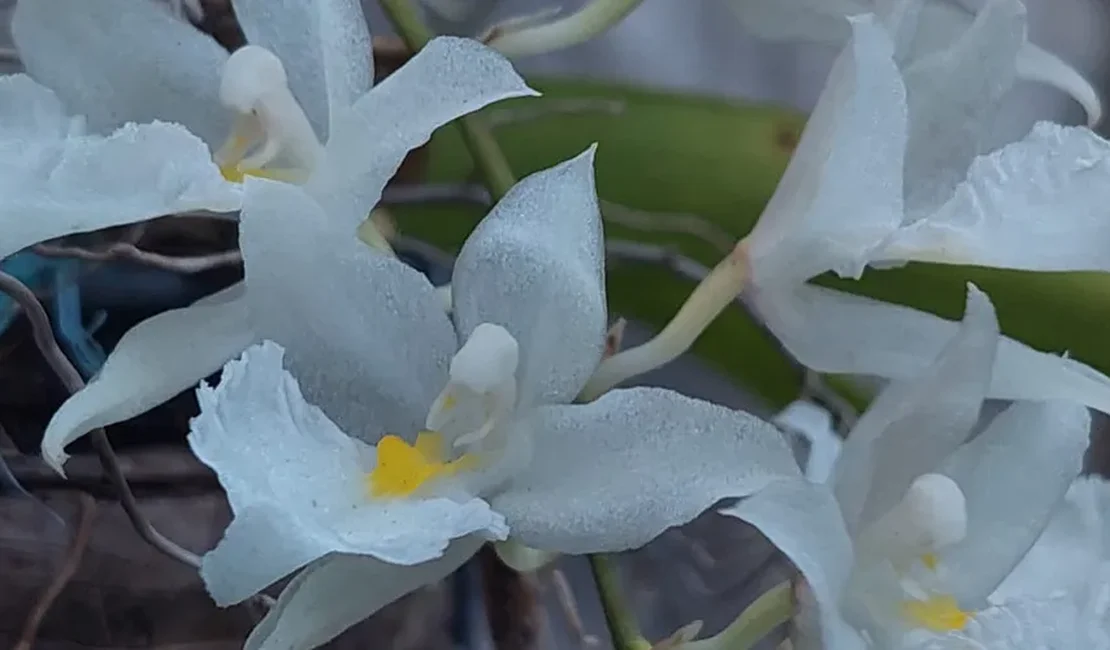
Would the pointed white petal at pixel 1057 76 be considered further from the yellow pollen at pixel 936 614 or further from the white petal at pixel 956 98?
the yellow pollen at pixel 936 614

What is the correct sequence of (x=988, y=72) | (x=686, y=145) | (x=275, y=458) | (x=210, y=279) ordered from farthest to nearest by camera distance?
(x=686, y=145) → (x=210, y=279) → (x=988, y=72) → (x=275, y=458)

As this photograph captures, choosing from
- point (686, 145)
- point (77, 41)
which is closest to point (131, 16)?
point (77, 41)

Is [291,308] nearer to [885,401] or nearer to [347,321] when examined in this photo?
[347,321]

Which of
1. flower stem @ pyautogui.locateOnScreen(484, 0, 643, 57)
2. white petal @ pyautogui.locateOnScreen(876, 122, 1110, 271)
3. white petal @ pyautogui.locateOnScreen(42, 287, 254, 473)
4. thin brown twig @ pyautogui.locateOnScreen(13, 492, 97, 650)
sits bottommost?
thin brown twig @ pyautogui.locateOnScreen(13, 492, 97, 650)


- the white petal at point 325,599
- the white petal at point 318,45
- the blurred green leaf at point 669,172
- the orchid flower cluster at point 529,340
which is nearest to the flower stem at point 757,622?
the orchid flower cluster at point 529,340

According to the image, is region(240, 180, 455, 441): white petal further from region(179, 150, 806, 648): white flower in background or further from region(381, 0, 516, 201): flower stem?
region(381, 0, 516, 201): flower stem

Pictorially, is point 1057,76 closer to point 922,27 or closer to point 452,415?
point 922,27

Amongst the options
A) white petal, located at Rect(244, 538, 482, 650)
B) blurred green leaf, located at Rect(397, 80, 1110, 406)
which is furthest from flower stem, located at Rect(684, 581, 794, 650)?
blurred green leaf, located at Rect(397, 80, 1110, 406)
